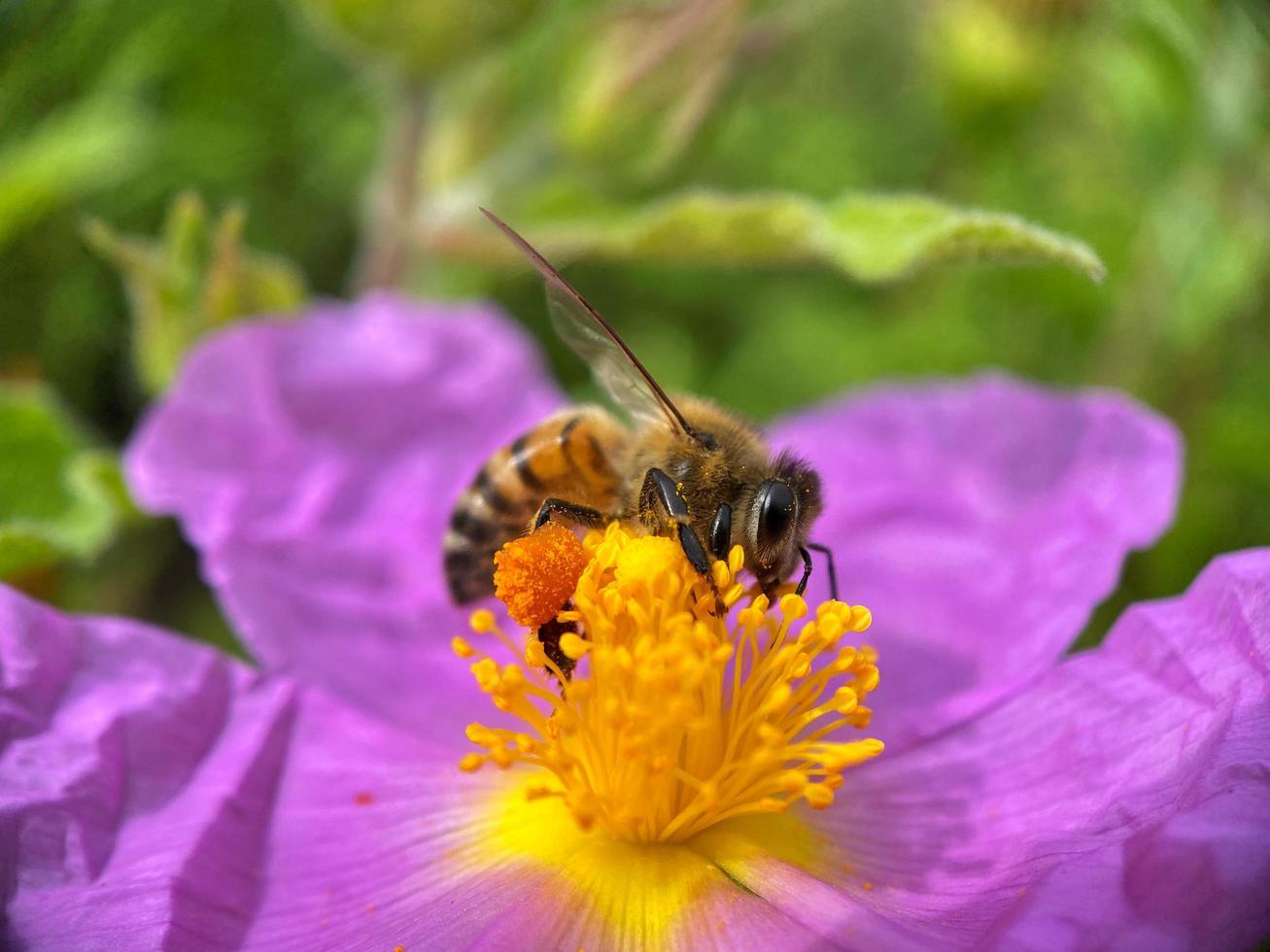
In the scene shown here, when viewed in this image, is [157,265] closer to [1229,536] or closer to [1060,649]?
[1060,649]

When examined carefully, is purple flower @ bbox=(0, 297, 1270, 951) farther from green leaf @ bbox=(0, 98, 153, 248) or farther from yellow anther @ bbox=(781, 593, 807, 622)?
green leaf @ bbox=(0, 98, 153, 248)

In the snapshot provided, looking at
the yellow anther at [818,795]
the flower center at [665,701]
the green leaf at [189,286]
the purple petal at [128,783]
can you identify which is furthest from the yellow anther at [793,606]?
the green leaf at [189,286]

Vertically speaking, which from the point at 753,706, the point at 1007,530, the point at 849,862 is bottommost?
the point at 849,862

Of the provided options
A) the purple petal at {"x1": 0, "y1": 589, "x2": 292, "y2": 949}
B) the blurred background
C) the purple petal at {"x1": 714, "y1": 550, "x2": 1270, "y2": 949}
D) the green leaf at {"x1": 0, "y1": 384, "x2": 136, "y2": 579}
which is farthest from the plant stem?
the purple petal at {"x1": 714, "y1": 550, "x2": 1270, "y2": 949}

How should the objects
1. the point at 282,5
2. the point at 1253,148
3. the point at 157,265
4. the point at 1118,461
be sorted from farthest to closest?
1. the point at 282,5
2. the point at 1253,148
3. the point at 157,265
4. the point at 1118,461

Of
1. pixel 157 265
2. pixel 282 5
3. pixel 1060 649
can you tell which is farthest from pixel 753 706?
pixel 282 5

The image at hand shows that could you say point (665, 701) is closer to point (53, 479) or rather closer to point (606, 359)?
point (606, 359)

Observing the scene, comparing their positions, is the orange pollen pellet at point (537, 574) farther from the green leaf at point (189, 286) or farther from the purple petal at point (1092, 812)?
the green leaf at point (189, 286)
